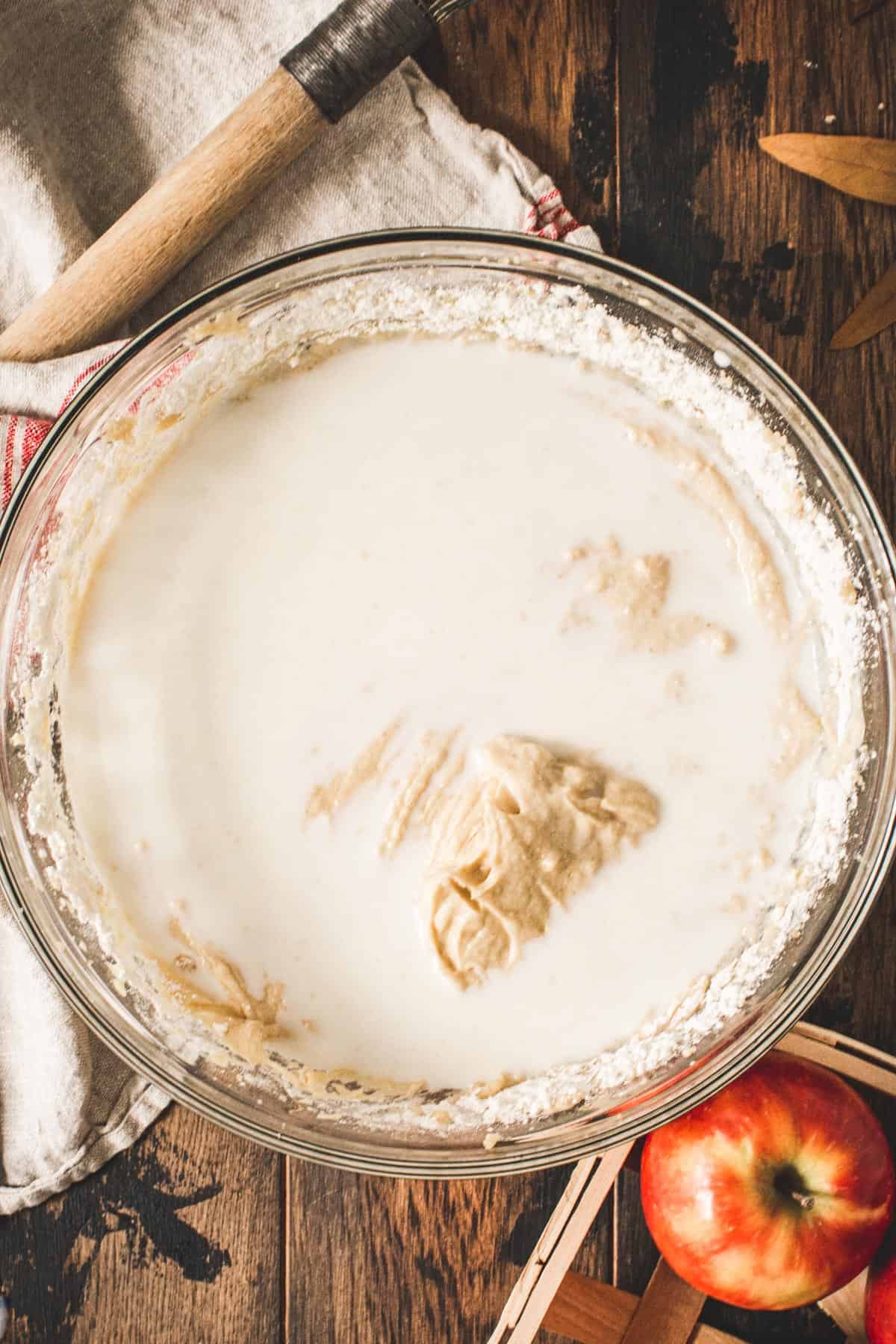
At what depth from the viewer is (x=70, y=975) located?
0.94m

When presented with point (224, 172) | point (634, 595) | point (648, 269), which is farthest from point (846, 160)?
point (224, 172)

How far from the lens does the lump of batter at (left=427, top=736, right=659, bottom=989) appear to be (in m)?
0.93

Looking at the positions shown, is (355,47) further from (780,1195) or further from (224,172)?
(780,1195)

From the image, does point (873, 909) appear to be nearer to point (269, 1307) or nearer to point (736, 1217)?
point (736, 1217)

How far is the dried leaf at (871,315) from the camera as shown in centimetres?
99

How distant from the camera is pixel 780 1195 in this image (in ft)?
2.98

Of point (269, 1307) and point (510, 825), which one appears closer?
point (510, 825)

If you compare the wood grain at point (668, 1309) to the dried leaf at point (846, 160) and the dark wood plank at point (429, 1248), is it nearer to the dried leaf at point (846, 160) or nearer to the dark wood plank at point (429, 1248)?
the dark wood plank at point (429, 1248)

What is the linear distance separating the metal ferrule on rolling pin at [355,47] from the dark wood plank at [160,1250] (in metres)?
0.92

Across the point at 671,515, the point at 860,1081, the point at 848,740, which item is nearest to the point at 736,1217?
the point at 860,1081

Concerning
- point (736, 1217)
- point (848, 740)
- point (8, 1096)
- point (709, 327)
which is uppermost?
point (709, 327)

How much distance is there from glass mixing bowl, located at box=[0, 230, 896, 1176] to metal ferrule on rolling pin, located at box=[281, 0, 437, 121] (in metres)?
0.13

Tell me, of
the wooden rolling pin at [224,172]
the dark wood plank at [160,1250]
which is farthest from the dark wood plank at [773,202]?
the dark wood plank at [160,1250]

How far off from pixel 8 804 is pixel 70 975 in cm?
16
